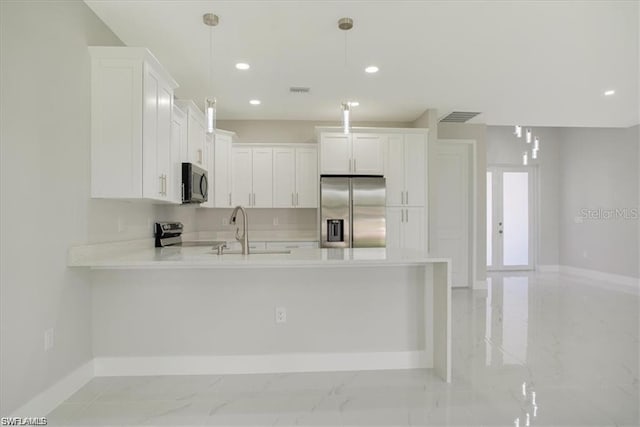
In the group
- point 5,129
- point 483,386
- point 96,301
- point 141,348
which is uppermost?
point 5,129

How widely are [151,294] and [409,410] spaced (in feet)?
6.39

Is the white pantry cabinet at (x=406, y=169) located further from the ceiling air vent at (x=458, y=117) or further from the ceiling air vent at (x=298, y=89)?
the ceiling air vent at (x=298, y=89)

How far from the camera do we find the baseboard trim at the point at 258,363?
263cm

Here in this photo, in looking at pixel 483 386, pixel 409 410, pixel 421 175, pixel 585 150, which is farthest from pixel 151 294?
pixel 585 150

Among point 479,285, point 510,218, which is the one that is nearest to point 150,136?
point 479,285

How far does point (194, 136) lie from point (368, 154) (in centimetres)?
227

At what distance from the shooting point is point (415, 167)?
5.00 meters

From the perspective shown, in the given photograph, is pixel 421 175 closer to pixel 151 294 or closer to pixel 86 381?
pixel 151 294

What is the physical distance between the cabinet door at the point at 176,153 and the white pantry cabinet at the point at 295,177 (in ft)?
5.47

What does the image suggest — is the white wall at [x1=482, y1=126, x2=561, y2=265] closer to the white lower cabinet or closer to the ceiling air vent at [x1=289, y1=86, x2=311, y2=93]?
the white lower cabinet

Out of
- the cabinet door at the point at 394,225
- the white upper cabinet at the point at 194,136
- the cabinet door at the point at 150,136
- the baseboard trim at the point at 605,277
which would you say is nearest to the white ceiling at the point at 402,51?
the white upper cabinet at the point at 194,136

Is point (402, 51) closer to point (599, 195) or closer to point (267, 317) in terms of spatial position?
point (267, 317)

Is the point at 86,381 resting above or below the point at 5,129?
below

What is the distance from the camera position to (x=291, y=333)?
2.71 m
